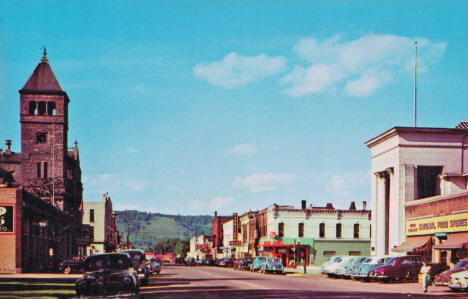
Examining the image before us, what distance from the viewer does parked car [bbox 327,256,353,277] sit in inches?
1791

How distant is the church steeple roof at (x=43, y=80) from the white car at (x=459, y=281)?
2624 inches

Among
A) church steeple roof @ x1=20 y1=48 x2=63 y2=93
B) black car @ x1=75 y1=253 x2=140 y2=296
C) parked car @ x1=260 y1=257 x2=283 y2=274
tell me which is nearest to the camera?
black car @ x1=75 y1=253 x2=140 y2=296

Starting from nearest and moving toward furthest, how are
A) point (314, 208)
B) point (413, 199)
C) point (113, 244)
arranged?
point (413, 199) < point (314, 208) < point (113, 244)

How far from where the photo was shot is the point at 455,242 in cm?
4322

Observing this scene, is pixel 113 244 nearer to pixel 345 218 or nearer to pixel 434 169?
pixel 345 218

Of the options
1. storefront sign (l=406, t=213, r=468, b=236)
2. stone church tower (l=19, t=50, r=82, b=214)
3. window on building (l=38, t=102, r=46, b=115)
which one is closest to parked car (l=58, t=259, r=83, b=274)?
storefront sign (l=406, t=213, r=468, b=236)

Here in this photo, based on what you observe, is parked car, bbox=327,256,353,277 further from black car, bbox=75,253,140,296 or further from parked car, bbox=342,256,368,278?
black car, bbox=75,253,140,296

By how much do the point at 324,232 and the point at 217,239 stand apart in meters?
64.2

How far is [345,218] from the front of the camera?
87.1 m

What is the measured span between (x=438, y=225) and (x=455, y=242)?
4704mm

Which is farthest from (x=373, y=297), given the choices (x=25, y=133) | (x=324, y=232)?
(x=25, y=133)

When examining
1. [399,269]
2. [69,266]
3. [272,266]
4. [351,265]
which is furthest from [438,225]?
[69,266]

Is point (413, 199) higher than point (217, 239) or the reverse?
higher

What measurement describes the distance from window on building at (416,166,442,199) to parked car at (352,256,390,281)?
67.5 feet
